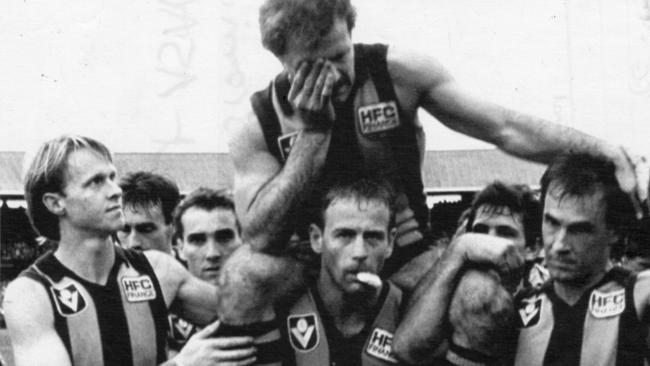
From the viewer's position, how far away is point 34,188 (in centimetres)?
404

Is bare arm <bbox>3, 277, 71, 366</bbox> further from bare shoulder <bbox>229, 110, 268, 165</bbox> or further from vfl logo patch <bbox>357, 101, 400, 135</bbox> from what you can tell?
vfl logo patch <bbox>357, 101, 400, 135</bbox>

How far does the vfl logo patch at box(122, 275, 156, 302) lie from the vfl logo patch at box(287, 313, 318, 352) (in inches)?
30.4

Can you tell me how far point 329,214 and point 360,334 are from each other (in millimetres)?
448

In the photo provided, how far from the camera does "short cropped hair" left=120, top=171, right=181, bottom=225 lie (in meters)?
5.10

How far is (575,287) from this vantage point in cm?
319

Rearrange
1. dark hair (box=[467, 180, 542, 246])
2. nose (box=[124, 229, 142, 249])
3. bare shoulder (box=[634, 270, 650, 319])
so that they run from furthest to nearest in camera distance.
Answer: nose (box=[124, 229, 142, 249]) → dark hair (box=[467, 180, 542, 246]) → bare shoulder (box=[634, 270, 650, 319])

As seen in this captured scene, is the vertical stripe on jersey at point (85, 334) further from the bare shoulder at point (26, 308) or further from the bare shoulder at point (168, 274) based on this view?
the bare shoulder at point (168, 274)


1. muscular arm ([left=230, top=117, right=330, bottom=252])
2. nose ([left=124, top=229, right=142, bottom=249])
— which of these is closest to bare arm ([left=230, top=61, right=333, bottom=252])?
muscular arm ([left=230, top=117, right=330, bottom=252])

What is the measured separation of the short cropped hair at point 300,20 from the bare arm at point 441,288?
821 millimetres

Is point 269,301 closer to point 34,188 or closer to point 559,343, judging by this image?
point 559,343

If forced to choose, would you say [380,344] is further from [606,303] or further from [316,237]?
[606,303]

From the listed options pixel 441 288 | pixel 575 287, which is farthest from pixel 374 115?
pixel 575 287

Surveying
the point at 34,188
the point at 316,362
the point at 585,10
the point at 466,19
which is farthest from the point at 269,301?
the point at 585,10

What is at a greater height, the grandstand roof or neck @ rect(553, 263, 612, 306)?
the grandstand roof
